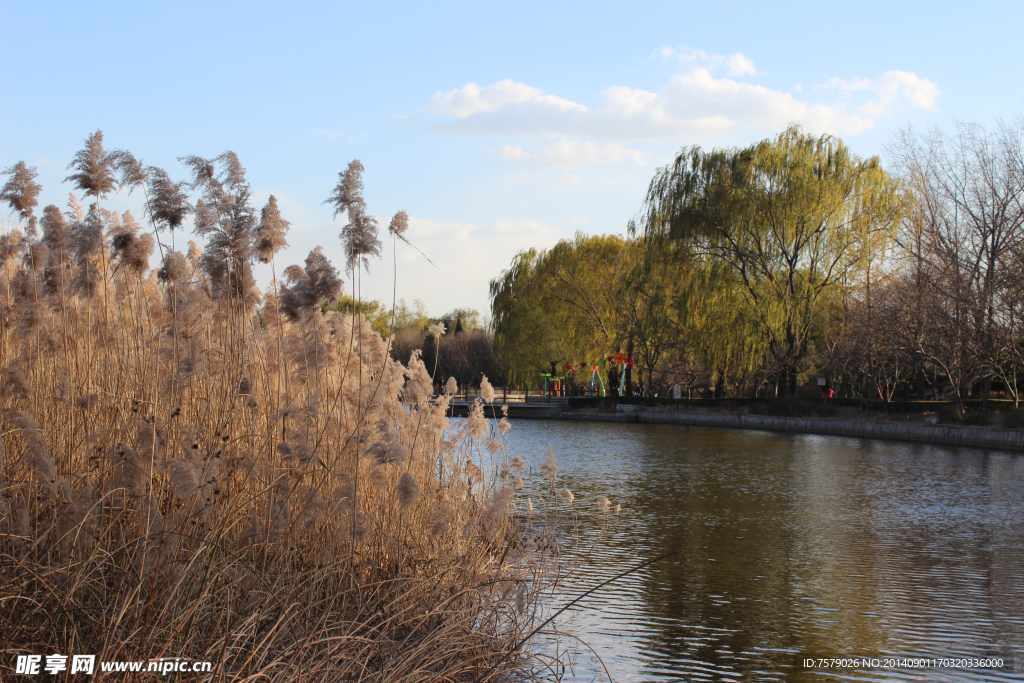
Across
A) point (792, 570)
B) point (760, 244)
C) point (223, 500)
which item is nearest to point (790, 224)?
point (760, 244)

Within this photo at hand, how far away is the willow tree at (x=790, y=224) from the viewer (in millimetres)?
27359

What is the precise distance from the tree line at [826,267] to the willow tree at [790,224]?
43mm

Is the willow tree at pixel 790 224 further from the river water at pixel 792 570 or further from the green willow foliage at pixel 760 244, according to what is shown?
the river water at pixel 792 570

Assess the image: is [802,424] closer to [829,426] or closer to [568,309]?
[829,426]

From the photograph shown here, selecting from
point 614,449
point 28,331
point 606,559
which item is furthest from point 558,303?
point 28,331

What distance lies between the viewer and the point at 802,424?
26.4 m

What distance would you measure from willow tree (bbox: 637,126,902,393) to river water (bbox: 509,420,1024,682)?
1235 cm

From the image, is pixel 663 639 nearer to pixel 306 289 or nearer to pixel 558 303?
pixel 306 289

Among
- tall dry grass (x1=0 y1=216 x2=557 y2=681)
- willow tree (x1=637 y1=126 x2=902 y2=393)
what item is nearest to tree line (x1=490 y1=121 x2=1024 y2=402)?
willow tree (x1=637 y1=126 x2=902 y2=393)

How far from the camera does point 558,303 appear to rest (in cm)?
3697

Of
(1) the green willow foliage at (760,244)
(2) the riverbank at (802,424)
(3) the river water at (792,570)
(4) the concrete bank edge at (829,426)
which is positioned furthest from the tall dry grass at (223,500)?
(1) the green willow foliage at (760,244)

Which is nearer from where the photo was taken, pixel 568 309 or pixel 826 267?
pixel 826 267

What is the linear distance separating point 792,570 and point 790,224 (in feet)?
72.2

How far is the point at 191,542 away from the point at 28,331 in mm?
2519
